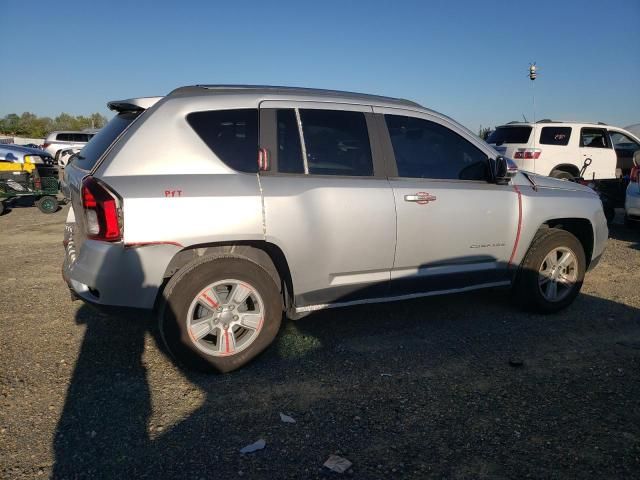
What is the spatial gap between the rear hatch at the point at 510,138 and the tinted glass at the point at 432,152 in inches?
278

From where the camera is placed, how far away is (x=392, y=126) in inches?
153

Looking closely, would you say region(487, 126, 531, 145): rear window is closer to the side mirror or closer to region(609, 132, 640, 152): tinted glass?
region(609, 132, 640, 152): tinted glass

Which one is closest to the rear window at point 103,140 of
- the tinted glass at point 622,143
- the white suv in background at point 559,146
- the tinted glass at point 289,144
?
the tinted glass at point 289,144

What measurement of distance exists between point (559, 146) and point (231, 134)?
9553 millimetres

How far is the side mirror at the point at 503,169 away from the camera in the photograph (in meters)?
4.01

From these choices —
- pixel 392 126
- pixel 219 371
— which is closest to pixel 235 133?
pixel 392 126

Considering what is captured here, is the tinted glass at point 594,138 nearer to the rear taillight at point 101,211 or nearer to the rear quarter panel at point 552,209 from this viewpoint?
the rear quarter panel at point 552,209

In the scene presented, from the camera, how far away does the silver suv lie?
305cm

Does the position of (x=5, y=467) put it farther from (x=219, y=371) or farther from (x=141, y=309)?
(x=219, y=371)

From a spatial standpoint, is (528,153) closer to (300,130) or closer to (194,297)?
(300,130)

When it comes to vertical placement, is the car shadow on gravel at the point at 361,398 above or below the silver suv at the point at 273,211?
below

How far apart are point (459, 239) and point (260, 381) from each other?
1930 millimetres

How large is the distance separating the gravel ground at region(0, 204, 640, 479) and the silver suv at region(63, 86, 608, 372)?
38 cm

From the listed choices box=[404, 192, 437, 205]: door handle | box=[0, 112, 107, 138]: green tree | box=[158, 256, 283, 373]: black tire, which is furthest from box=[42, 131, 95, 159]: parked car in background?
box=[0, 112, 107, 138]: green tree
